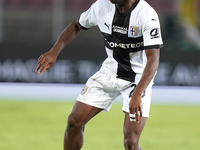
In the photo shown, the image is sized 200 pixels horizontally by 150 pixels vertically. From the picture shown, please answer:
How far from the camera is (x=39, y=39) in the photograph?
43.2 ft

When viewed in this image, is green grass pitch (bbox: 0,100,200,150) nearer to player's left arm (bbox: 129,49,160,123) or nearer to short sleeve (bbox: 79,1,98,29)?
short sleeve (bbox: 79,1,98,29)

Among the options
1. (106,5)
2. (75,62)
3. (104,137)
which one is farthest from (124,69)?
(75,62)

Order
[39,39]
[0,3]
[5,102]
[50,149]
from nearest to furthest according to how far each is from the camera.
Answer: [50,149]
[5,102]
[0,3]
[39,39]

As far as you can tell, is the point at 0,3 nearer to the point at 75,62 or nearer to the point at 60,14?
the point at 60,14

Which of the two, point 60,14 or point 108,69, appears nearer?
point 108,69

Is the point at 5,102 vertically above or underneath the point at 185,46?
underneath

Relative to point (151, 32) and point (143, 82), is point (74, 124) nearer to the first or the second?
point (143, 82)

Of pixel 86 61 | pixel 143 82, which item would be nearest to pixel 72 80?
pixel 86 61

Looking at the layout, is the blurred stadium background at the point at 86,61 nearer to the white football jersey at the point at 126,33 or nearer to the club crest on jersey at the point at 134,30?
the white football jersey at the point at 126,33

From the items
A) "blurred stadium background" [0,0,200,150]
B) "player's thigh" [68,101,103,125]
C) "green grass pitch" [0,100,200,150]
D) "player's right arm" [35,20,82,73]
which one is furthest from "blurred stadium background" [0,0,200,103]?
"player's thigh" [68,101,103,125]

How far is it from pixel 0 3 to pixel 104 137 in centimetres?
681

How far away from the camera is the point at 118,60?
4777 mm

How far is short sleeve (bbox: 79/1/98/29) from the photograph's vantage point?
15.8ft

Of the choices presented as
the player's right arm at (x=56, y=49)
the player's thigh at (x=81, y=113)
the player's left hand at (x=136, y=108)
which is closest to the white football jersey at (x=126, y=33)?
the player's right arm at (x=56, y=49)
